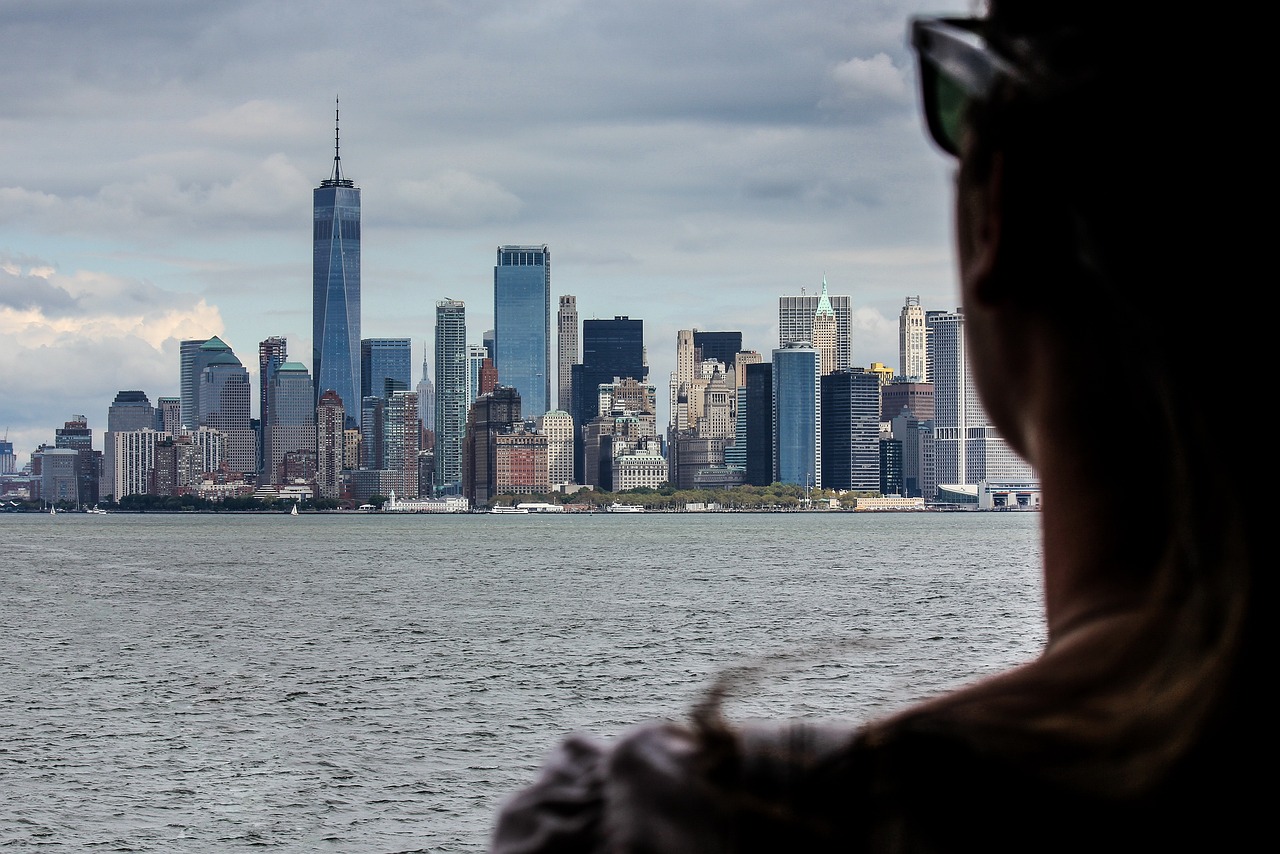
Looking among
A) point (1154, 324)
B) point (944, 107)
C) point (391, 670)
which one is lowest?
point (391, 670)

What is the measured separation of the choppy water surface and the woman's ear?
320 mm

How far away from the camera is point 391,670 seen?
51.2 meters

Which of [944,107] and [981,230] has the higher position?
[944,107]

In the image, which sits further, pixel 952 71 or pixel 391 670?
pixel 391 670

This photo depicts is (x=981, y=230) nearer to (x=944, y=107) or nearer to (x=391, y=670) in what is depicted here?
(x=944, y=107)

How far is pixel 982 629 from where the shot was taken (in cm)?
5888

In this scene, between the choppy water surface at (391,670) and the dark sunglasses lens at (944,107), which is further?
the choppy water surface at (391,670)

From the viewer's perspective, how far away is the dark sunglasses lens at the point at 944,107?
1211 mm

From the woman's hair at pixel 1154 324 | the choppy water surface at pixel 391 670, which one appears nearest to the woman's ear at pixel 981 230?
the woman's hair at pixel 1154 324

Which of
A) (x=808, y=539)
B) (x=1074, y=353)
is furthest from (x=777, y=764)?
(x=808, y=539)

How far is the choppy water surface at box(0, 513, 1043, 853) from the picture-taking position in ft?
89.6

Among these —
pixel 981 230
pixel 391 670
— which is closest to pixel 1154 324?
pixel 981 230

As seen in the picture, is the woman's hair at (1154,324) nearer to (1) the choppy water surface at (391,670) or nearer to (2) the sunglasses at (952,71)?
(2) the sunglasses at (952,71)

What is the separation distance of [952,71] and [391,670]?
51.6 metres
